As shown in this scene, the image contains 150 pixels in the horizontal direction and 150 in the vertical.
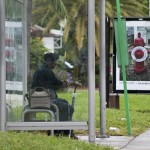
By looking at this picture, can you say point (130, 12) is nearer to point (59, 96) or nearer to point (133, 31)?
point (133, 31)

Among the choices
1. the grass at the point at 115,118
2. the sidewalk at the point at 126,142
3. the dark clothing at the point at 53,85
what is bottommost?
the sidewalk at the point at 126,142

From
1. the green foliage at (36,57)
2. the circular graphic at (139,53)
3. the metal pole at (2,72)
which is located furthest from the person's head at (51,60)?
the circular graphic at (139,53)

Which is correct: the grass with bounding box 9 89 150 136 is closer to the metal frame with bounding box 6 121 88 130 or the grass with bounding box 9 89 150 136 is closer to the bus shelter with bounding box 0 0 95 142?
the bus shelter with bounding box 0 0 95 142

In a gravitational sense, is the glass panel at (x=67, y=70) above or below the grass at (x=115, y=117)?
above

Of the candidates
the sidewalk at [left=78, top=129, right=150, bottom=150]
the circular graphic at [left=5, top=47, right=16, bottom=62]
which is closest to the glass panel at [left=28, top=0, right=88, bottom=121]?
the circular graphic at [left=5, top=47, right=16, bottom=62]

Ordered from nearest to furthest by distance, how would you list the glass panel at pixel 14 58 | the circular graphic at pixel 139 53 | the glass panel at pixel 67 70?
the glass panel at pixel 67 70 < the glass panel at pixel 14 58 < the circular graphic at pixel 139 53

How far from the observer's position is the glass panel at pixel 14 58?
12424mm

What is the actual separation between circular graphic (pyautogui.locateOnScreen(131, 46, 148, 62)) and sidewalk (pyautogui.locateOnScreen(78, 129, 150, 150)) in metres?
5.38

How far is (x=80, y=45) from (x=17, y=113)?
159 centimetres

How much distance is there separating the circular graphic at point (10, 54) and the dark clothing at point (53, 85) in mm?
534

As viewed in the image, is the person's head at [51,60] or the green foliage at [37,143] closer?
the green foliage at [37,143]

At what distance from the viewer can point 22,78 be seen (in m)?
13.1

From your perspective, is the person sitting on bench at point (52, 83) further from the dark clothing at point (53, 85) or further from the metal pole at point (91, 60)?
the metal pole at point (91, 60)

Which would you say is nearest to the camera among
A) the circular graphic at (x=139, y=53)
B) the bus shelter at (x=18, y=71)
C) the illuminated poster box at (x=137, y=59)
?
the bus shelter at (x=18, y=71)
